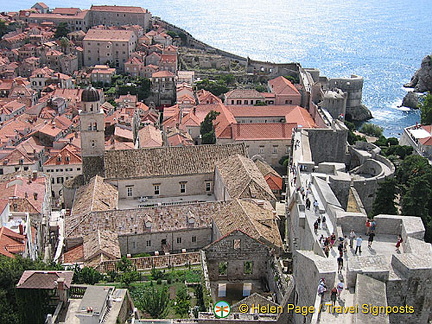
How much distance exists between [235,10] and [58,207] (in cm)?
16986

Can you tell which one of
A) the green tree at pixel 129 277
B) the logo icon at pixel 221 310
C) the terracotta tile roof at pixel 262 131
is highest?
the logo icon at pixel 221 310

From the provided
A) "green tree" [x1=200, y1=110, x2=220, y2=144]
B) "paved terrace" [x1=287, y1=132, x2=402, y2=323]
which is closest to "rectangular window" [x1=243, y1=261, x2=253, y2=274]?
"paved terrace" [x1=287, y1=132, x2=402, y2=323]

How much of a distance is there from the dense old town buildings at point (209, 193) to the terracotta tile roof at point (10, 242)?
0.08 meters

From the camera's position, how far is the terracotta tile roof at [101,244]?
2648cm

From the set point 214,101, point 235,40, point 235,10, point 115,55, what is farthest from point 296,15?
point 214,101

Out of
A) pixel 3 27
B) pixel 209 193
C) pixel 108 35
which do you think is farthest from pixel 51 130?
pixel 3 27

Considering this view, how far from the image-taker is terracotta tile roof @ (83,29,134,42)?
8694 centimetres

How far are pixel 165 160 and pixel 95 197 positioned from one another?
217 inches

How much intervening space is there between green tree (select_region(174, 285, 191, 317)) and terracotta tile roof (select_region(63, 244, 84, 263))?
20.9 feet

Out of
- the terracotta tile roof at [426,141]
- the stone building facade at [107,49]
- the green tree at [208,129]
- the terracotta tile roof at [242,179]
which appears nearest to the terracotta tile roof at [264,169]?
the terracotta tile roof at [242,179]

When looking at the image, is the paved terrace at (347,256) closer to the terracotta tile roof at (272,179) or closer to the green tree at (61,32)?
the terracotta tile roof at (272,179)

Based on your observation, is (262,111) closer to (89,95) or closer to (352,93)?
(352,93)

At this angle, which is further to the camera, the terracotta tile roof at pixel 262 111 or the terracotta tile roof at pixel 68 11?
the terracotta tile roof at pixel 68 11

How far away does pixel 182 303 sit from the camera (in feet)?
71.7
